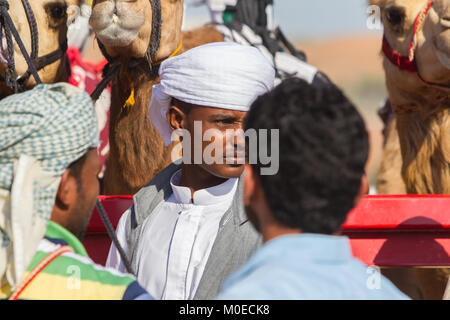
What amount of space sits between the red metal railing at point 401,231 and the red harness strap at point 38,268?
1.11 metres

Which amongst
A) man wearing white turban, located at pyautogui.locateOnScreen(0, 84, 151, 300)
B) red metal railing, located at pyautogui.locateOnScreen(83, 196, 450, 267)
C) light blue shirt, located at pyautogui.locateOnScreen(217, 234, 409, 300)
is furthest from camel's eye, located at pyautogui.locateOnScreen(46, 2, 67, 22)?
light blue shirt, located at pyautogui.locateOnScreen(217, 234, 409, 300)

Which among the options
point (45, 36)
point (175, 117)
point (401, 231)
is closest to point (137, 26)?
point (45, 36)

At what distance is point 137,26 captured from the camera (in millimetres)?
3738

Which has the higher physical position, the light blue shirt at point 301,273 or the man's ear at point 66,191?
the light blue shirt at point 301,273

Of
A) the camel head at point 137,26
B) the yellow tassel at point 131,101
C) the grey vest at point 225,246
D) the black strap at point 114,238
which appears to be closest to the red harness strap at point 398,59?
the camel head at point 137,26

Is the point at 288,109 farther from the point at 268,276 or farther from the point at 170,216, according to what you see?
the point at 170,216

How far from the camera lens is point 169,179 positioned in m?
2.56

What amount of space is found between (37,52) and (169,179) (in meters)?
1.82

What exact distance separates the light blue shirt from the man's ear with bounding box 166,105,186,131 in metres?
1.16

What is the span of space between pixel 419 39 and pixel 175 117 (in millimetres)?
1851

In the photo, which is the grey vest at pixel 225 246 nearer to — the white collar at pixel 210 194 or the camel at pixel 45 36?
the white collar at pixel 210 194

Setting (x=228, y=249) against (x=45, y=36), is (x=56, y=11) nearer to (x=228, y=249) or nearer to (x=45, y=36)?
(x=45, y=36)

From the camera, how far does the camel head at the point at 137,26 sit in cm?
365
